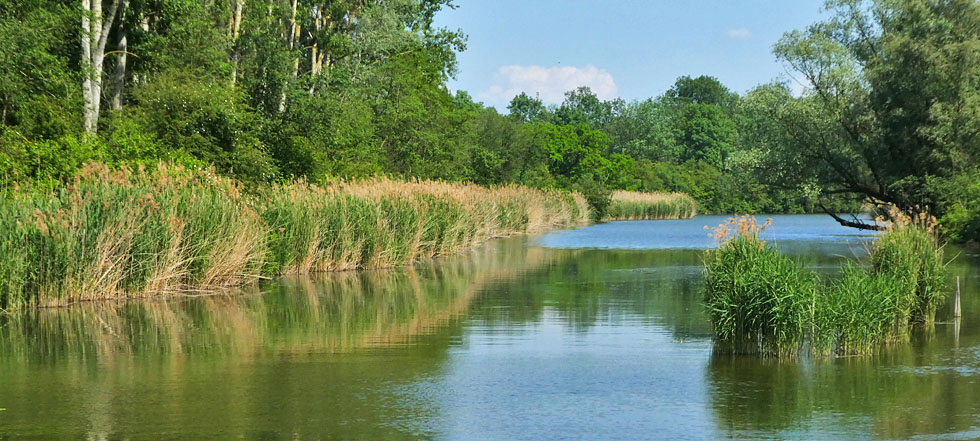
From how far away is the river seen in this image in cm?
864

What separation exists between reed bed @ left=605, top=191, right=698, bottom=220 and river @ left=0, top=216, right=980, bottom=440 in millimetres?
56228

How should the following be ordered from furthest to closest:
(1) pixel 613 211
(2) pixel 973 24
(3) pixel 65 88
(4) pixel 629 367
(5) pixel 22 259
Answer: (1) pixel 613 211
(2) pixel 973 24
(3) pixel 65 88
(5) pixel 22 259
(4) pixel 629 367

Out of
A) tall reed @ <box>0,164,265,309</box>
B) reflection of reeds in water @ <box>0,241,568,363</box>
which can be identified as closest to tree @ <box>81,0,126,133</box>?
tall reed @ <box>0,164,265,309</box>

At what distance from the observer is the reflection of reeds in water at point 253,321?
12.9 metres

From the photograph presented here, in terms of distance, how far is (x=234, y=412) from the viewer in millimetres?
9094

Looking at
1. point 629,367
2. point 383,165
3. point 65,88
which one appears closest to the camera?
point 629,367

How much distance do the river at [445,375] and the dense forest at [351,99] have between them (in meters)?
6.50

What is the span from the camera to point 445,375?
11.0 metres

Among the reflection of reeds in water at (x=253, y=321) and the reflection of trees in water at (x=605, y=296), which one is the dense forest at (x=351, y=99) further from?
the reflection of trees in water at (x=605, y=296)

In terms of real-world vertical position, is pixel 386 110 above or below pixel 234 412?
above

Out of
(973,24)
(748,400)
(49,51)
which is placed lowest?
(748,400)

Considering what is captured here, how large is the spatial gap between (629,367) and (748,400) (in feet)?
6.79

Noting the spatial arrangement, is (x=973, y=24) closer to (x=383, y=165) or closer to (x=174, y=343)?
(x=383, y=165)

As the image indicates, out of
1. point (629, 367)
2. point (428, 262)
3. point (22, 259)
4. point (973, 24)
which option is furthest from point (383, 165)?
point (629, 367)
